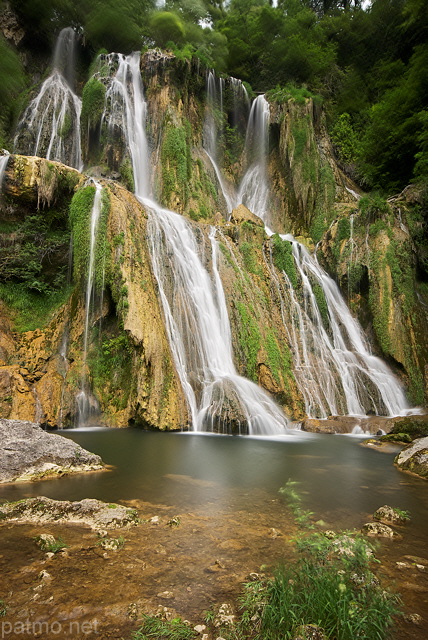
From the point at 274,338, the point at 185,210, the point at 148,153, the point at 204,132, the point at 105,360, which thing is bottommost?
the point at 105,360

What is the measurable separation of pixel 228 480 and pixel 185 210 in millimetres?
15367

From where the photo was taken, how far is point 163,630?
72.6 inches

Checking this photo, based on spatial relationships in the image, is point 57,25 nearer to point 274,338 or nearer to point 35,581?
point 274,338

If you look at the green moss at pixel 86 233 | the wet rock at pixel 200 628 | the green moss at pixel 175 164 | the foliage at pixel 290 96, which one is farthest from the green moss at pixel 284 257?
the wet rock at pixel 200 628

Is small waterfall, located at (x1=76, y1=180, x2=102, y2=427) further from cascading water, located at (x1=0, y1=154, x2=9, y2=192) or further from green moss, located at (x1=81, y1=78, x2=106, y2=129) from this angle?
green moss, located at (x1=81, y1=78, x2=106, y2=129)

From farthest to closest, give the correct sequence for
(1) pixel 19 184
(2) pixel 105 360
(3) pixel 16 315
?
(1) pixel 19 184 < (3) pixel 16 315 < (2) pixel 105 360

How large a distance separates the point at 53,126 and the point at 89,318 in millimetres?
15284

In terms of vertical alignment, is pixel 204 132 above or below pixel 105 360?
above

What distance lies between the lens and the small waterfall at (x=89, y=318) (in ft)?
30.9

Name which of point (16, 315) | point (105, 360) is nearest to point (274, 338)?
point (105, 360)


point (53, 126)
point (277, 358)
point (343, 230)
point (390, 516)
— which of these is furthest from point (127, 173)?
point (390, 516)

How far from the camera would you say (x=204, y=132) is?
22.1 meters

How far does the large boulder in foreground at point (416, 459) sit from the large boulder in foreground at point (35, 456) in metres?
4.88

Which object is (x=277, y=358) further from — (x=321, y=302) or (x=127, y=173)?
(x=127, y=173)
